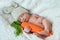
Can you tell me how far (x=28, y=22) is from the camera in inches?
63.3

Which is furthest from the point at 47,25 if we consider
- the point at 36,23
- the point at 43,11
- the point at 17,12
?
the point at 17,12

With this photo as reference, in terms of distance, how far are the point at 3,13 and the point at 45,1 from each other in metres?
0.47

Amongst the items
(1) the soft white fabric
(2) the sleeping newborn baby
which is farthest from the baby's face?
(1) the soft white fabric

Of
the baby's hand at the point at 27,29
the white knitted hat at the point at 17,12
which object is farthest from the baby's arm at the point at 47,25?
the white knitted hat at the point at 17,12

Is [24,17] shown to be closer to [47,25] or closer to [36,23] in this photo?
[36,23]

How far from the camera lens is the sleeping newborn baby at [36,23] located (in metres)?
1.45

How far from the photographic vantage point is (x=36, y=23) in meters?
1.57

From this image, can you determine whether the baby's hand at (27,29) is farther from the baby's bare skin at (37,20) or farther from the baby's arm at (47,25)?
the baby's arm at (47,25)

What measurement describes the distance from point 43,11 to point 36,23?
0.17 metres

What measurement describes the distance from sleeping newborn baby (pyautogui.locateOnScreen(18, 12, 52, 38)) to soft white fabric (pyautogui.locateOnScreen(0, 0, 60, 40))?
6 cm

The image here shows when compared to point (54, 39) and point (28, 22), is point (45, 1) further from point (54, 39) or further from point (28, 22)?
point (54, 39)

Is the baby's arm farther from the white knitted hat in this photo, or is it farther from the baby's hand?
the white knitted hat

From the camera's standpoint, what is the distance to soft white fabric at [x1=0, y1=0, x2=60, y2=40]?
1.43 metres

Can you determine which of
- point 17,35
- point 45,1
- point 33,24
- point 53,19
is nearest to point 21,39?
point 17,35
